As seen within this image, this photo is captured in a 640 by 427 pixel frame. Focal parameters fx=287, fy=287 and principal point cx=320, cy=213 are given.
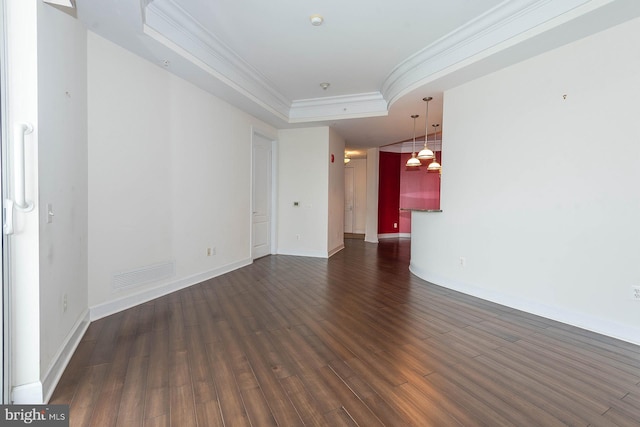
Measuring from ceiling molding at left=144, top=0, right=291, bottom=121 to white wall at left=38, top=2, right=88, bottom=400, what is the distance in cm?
67

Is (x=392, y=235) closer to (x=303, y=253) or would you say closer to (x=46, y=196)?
(x=303, y=253)

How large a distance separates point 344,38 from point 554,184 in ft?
9.43

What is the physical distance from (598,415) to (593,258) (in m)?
1.69

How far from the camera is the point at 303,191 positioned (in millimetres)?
6430

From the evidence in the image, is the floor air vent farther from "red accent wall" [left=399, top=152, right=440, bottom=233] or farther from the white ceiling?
"red accent wall" [left=399, top=152, right=440, bottom=233]

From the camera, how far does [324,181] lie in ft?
20.6

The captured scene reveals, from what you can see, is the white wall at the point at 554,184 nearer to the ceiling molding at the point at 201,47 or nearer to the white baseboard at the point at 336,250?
the white baseboard at the point at 336,250

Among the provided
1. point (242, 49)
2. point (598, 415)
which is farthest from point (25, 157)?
point (598, 415)

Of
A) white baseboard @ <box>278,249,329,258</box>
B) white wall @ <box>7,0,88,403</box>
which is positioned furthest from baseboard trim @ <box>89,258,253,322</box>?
white baseboard @ <box>278,249,329,258</box>

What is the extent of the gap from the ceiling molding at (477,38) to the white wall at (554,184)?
498 mm

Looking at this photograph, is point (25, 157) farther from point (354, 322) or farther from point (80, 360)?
point (354, 322)

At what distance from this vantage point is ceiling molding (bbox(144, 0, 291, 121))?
288 centimetres

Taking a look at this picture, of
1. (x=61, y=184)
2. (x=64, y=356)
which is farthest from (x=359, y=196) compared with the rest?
(x=64, y=356)

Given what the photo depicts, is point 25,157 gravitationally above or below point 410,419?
above
